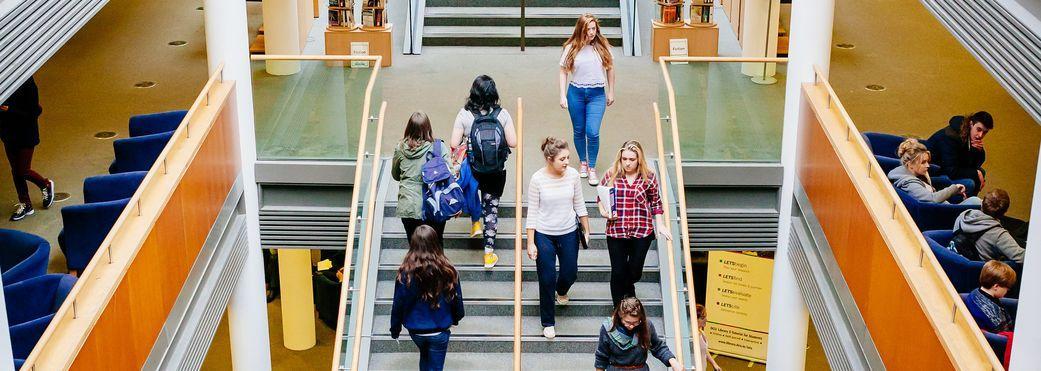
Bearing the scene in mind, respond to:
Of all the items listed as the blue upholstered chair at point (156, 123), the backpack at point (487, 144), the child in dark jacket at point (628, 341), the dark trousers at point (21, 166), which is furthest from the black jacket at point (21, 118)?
the child in dark jacket at point (628, 341)

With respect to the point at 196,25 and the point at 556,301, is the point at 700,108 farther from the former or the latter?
the point at 196,25

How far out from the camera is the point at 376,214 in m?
10.7

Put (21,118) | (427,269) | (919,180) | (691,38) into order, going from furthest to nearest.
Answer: (691,38)
(21,118)
(919,180)
(427,269)

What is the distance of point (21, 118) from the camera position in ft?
36.8

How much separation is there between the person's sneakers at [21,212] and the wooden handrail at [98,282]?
3490 mm

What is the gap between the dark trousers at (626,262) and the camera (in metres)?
9.26

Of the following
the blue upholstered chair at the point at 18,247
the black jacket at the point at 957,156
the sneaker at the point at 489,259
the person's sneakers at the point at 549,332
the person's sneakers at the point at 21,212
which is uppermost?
the black jacket at the point at 957,156

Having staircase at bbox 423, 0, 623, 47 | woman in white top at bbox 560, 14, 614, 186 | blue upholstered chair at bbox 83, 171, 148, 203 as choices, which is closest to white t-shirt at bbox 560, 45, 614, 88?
woman in white top at bbox 560, 14, 614, 186

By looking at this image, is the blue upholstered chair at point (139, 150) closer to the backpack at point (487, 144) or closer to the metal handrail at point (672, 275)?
the backpack at point (487, 144)

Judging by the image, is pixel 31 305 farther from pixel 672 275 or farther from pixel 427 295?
pixel 672 275

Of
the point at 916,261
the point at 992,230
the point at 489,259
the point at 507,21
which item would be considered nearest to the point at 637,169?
the point at 489,259

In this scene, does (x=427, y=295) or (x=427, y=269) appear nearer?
(x=427, y=269)

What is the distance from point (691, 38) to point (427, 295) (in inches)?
275

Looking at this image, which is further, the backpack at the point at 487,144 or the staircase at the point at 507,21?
the staircase at the point at 507,21
